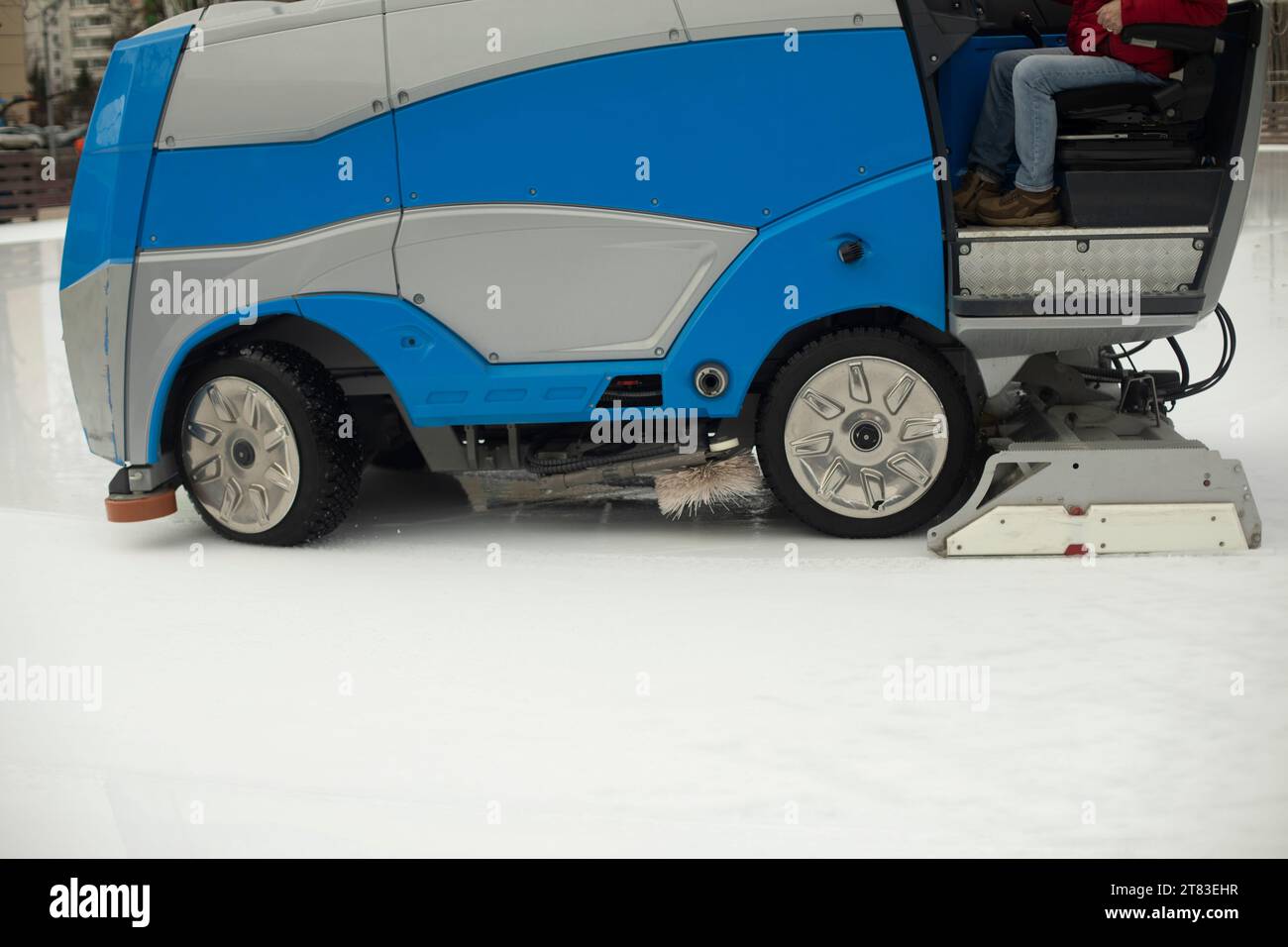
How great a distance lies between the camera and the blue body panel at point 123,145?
4.43 m

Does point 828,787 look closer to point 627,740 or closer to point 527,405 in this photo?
point 627,740

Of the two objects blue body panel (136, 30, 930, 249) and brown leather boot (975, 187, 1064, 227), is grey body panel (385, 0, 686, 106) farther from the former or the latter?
brown leather boot (975, 187, 1064, 227)

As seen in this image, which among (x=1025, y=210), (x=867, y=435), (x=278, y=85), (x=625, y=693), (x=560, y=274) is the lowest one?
(x=625, y=693)

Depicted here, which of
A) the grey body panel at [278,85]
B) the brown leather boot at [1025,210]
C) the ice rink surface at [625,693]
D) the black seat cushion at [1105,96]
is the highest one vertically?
the grey body panel at [278,85]

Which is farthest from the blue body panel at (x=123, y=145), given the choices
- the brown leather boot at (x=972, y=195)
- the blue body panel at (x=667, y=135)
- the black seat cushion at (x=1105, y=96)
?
the black seat cushion at (x=1105, y=96)

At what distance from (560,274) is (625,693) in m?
1.45

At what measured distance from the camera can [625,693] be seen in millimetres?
3332

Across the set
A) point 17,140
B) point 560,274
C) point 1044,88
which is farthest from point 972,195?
point 17,140

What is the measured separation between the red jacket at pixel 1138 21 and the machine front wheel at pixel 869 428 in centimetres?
99

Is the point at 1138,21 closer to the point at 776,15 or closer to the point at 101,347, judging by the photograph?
the point at 776,15

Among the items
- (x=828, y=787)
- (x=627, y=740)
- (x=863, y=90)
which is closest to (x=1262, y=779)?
(x=828, y=787)

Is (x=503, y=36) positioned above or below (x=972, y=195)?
above

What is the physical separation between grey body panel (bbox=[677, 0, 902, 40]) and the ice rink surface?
4.82 ft

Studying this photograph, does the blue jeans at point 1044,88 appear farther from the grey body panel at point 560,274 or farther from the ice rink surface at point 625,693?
the ice rink surface at point 625,693
